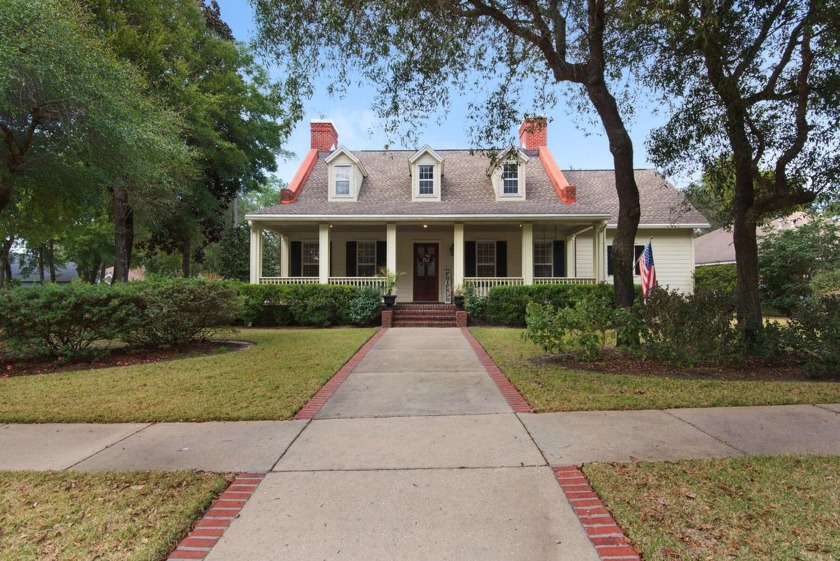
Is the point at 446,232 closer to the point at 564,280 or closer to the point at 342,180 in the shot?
the point at 342,180

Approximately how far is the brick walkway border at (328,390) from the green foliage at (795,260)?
55.5 ft

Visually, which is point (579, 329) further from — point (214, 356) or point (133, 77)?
point (133, 77)

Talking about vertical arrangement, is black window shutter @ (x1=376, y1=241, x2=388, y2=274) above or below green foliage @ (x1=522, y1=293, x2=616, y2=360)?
above

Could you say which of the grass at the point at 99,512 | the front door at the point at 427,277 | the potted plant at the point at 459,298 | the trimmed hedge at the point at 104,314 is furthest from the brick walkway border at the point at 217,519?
the front door at the point at 427,277

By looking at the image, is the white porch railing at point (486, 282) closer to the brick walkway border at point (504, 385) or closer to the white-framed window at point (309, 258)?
the brick walkway border at point (504, 385)

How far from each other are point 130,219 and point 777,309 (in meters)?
25.7

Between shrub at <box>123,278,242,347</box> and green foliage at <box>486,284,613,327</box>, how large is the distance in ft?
24.8

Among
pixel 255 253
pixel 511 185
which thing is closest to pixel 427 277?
pixel 511 185

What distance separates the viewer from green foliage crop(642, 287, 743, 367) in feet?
22.9

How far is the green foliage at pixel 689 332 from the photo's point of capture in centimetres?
696

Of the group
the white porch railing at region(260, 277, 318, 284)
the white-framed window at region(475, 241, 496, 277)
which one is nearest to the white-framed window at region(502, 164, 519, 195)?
the white-framed window at region(475, 241, 496, 277)

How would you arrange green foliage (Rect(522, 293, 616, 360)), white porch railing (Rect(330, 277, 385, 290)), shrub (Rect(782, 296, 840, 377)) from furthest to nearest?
white porch railing (Rect(330, 277, 385, 290))
green foliage (Rect(522, 293, 616, 360))
shrub (Rect(782, 296, 840, 377))

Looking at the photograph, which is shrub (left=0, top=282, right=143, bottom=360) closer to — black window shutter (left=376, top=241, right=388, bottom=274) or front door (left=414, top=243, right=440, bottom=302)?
black window shutter (left=376, top=241, right=388, bottom=274)

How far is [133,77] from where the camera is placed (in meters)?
9.77
